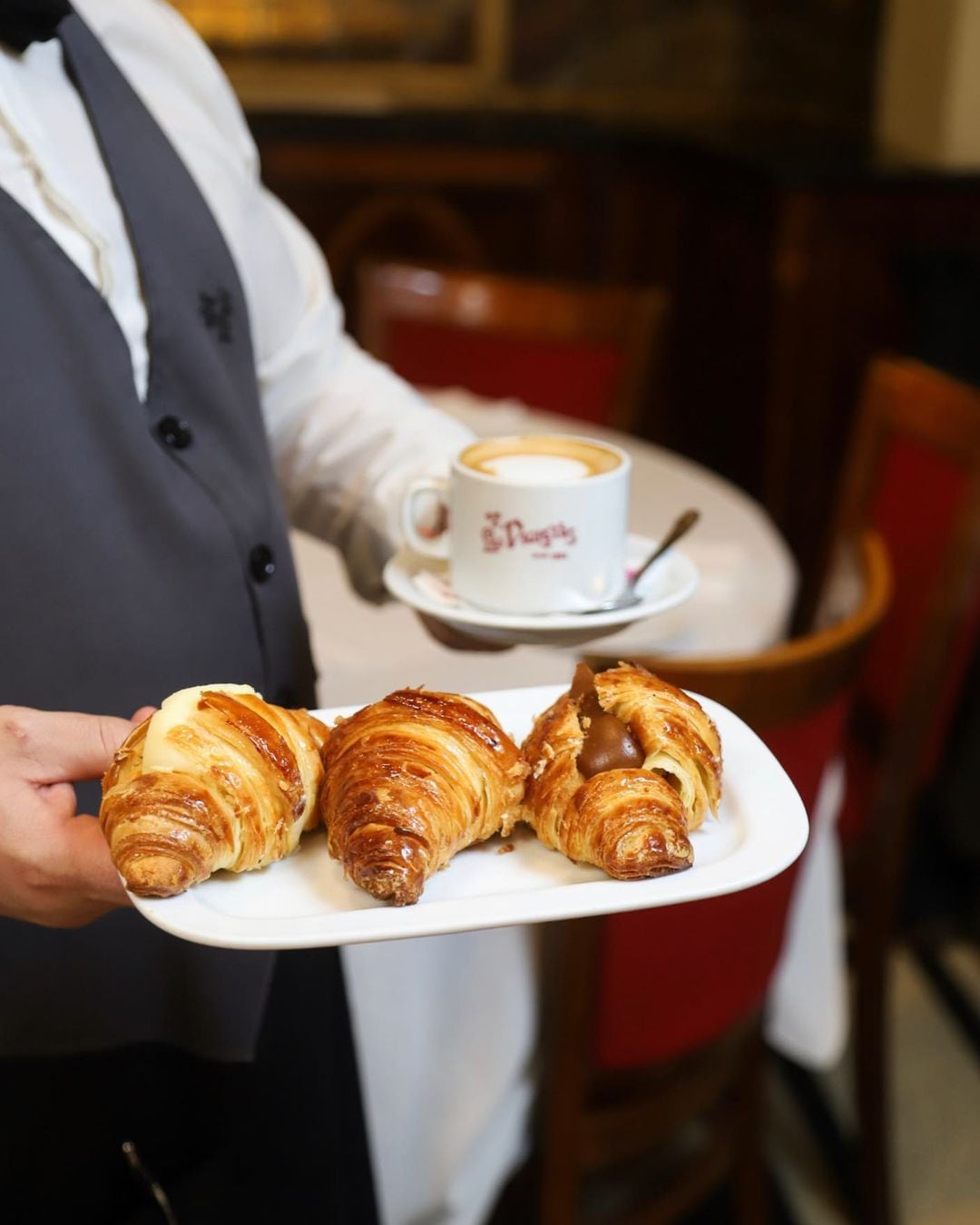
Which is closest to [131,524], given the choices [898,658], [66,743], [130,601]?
[130,601]

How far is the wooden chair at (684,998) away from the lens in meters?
0.88

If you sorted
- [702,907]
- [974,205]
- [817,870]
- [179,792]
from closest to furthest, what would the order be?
[179,792] → [702,907] → [817,870] → [974,205]

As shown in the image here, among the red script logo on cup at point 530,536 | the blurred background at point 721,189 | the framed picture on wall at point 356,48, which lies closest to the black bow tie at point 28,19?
the red script logo on cup at point 530,536

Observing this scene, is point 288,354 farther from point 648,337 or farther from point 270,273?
point 648,337

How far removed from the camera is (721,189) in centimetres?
292

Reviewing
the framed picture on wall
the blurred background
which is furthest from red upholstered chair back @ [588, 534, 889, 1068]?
the framed picture on wall

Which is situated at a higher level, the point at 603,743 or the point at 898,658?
the point at 603,743

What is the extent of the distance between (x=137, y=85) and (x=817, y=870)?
877 mm

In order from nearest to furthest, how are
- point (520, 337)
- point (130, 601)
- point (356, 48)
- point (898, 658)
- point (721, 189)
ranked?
point (130, 601), point (898, 658), point (520, 337), point (721, 189), point (356, 48)

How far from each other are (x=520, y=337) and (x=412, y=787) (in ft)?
5.37

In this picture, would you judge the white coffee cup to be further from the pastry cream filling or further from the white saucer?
the pastry cream filling

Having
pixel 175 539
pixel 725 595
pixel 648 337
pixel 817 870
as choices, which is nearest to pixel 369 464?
pixel 175 539

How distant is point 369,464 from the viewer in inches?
30.6

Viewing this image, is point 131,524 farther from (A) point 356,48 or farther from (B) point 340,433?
(A) point 356,48
